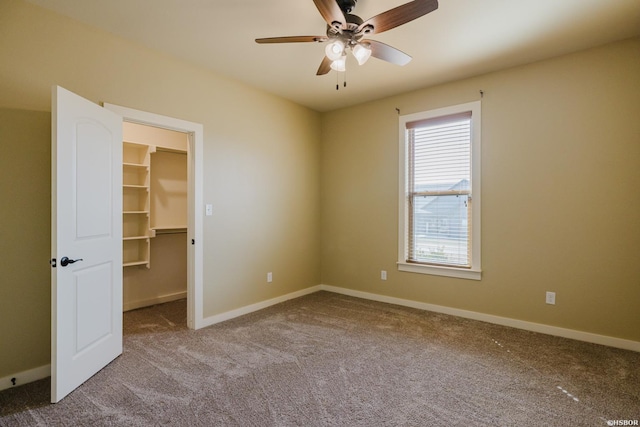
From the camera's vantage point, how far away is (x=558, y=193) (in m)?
3.14

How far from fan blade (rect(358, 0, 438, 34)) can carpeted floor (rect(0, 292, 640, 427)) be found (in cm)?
240

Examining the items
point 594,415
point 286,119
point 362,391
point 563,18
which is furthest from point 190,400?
point 563,18

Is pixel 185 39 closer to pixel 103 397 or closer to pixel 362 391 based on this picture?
pixel 103 397

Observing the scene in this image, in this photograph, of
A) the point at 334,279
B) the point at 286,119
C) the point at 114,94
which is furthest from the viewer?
the point at 334,279

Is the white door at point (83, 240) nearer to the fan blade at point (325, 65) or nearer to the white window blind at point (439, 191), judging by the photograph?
the fan blade at point (325, 65)

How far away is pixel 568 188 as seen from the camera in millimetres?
3094

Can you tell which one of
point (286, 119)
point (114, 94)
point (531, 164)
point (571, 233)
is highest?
point (286, 119)

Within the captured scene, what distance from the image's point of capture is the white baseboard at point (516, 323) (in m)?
2.88

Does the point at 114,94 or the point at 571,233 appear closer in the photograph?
the point at 114,94

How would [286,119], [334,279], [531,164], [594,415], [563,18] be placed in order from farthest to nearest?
[334,279] < [286,119] < [531,164] < [563,18] < [594,415]

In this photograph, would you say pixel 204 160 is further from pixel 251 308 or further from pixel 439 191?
pixel 439 191

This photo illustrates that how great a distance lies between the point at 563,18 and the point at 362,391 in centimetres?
319

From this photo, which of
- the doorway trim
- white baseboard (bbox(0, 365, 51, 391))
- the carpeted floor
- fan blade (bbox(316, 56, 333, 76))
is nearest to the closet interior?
the carpeted floor

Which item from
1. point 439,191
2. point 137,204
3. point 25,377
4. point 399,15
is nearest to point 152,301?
point 137,204
